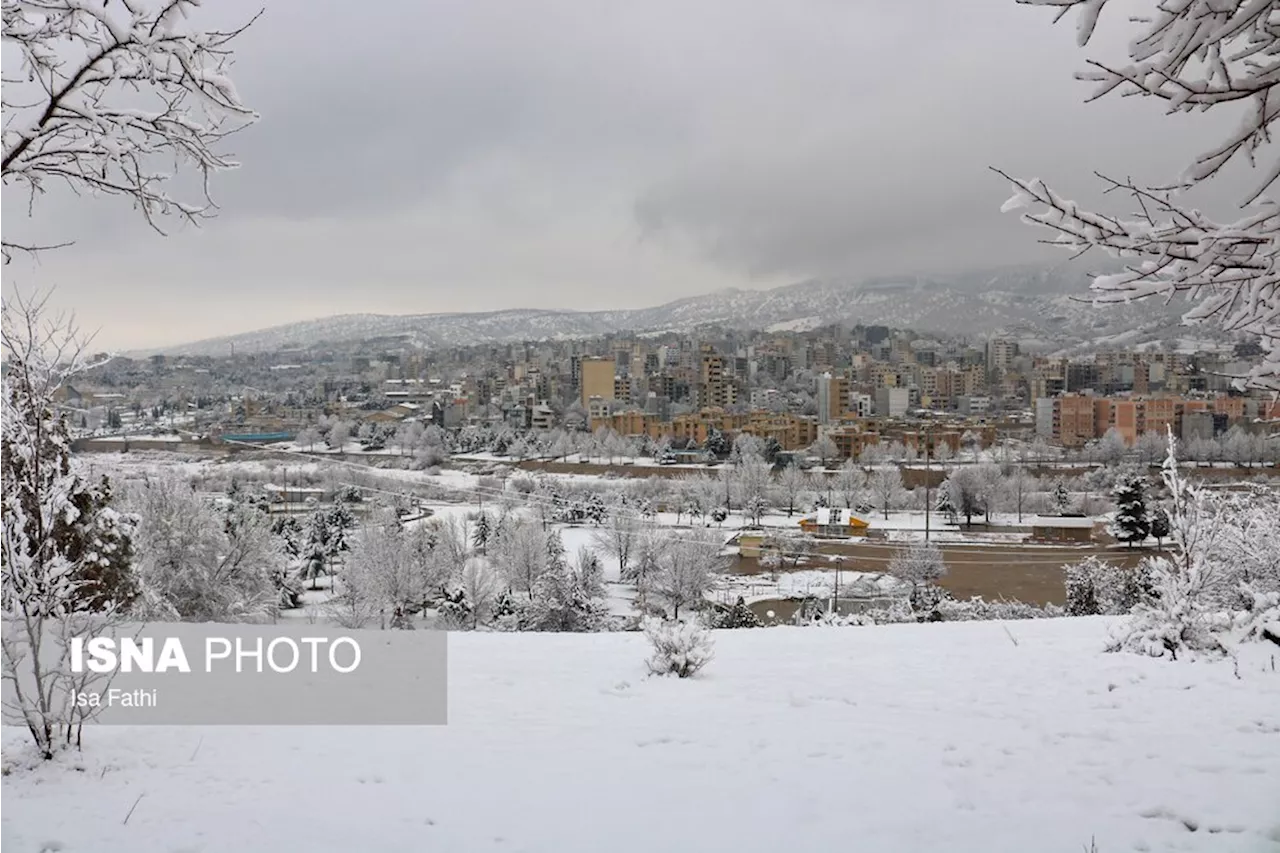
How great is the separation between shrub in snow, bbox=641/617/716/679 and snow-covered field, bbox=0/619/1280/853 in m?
0.23

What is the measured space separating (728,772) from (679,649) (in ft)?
7.25

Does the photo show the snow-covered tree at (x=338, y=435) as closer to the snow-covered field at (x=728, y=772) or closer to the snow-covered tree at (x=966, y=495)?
the snow-covered tree at (x=966, y=495)

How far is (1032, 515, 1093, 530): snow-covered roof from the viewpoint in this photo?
33.8 m

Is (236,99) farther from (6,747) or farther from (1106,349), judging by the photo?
(1106,349)

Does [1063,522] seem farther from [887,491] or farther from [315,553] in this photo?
[315,553]

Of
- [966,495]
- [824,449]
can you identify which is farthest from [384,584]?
[824,449]

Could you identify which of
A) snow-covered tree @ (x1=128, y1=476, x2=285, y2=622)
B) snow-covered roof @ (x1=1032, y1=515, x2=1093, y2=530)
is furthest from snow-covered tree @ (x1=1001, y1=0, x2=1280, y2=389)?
snow-covered roof @ (x1=1032, y1=515, x2=1093, y2=530)

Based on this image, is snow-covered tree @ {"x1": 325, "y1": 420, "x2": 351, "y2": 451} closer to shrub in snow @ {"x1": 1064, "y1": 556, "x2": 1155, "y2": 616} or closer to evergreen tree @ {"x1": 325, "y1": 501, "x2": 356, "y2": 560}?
evergreen tree @ {"x1": 325, "y1": 501, "x2": 356, "y2": 560}

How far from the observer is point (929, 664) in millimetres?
6273

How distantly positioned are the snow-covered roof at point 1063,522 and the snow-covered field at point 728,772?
31.0m

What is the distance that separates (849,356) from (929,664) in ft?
335

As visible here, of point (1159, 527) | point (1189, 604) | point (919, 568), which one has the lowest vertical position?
point (919, 568)

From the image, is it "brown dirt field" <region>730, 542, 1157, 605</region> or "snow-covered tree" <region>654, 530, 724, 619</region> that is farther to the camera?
"brown dirt field" <region>730, 542, 1157, 605</region>

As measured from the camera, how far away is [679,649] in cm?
607
